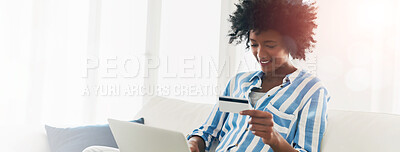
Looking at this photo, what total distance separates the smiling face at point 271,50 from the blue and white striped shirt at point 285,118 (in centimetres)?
7

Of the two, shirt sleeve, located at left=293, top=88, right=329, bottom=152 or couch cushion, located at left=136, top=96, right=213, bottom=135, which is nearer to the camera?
shirt sleeve, located at left=293, top=88, right=329, bottom=152

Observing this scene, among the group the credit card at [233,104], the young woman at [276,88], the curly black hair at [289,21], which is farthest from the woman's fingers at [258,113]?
the curly black hair at [289,21]

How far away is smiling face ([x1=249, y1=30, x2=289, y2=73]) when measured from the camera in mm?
1471

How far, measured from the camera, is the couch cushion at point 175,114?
1787mm

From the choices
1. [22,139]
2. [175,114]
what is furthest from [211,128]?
[22,139]

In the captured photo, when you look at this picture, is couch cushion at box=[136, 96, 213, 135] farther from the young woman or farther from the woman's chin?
the woman's chin

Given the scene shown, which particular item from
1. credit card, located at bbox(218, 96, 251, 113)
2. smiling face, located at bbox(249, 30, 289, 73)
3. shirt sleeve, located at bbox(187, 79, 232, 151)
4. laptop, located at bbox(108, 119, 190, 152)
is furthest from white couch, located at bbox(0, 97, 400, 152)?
laptop, located at bbox(108, 119, 190, 152)

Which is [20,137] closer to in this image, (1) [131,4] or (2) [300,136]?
(2) [300,136]

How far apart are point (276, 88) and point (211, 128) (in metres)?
0.31

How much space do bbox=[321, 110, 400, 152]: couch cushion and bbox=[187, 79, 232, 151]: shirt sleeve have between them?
418 mm

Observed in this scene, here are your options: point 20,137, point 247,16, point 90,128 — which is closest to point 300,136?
point 247,16

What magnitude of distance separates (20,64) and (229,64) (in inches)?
56.6

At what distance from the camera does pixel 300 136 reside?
1.31 m

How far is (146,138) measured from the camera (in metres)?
1.08
